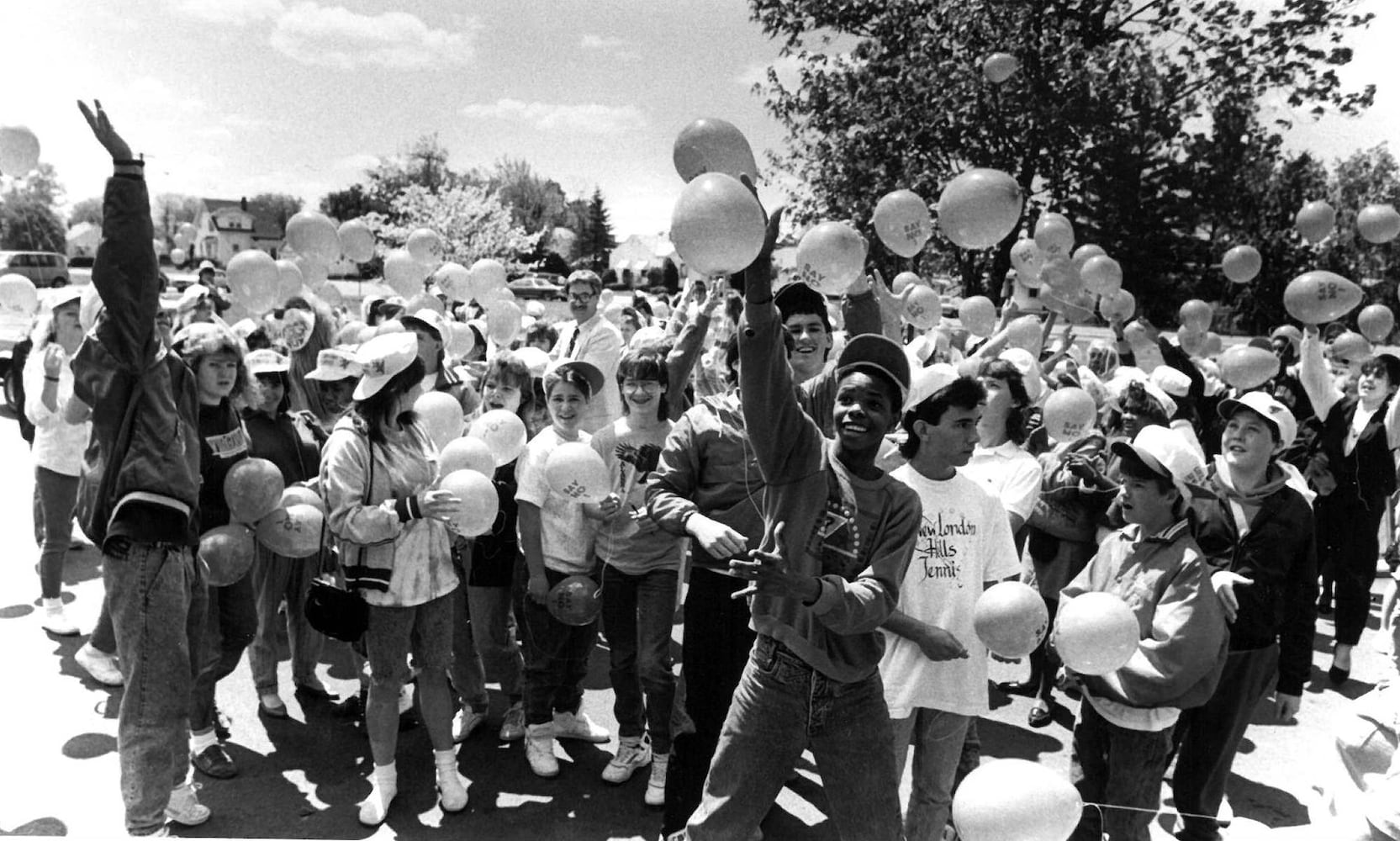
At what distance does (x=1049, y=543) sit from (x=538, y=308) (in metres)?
7.27

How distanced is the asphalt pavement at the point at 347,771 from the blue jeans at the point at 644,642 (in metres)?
0.34

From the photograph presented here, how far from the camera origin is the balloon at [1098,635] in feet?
8.70

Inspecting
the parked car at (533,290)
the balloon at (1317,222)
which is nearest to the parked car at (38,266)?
the parked car at (533,290)

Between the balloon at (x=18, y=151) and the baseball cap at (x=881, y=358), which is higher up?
the balloon at (x=18, y=151)

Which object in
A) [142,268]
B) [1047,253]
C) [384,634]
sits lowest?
[384,634]

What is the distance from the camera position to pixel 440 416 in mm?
4195

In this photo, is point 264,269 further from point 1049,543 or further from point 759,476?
point 1049,543

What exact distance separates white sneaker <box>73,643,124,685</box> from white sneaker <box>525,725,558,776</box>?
2100mm

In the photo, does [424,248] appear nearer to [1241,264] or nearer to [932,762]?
[932,762]

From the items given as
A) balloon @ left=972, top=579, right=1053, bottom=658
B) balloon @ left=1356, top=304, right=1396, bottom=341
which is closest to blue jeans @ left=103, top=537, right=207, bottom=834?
balloon @ left=972, top=579, right=1053, bottom=658

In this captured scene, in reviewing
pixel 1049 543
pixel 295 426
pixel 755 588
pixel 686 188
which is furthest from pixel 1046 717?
pixel 295 426

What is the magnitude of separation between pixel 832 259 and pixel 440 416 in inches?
75.7

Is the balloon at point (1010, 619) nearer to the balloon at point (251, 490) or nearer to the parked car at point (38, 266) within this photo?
the balloon at point (251, 490)

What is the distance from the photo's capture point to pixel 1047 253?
7.03 m
